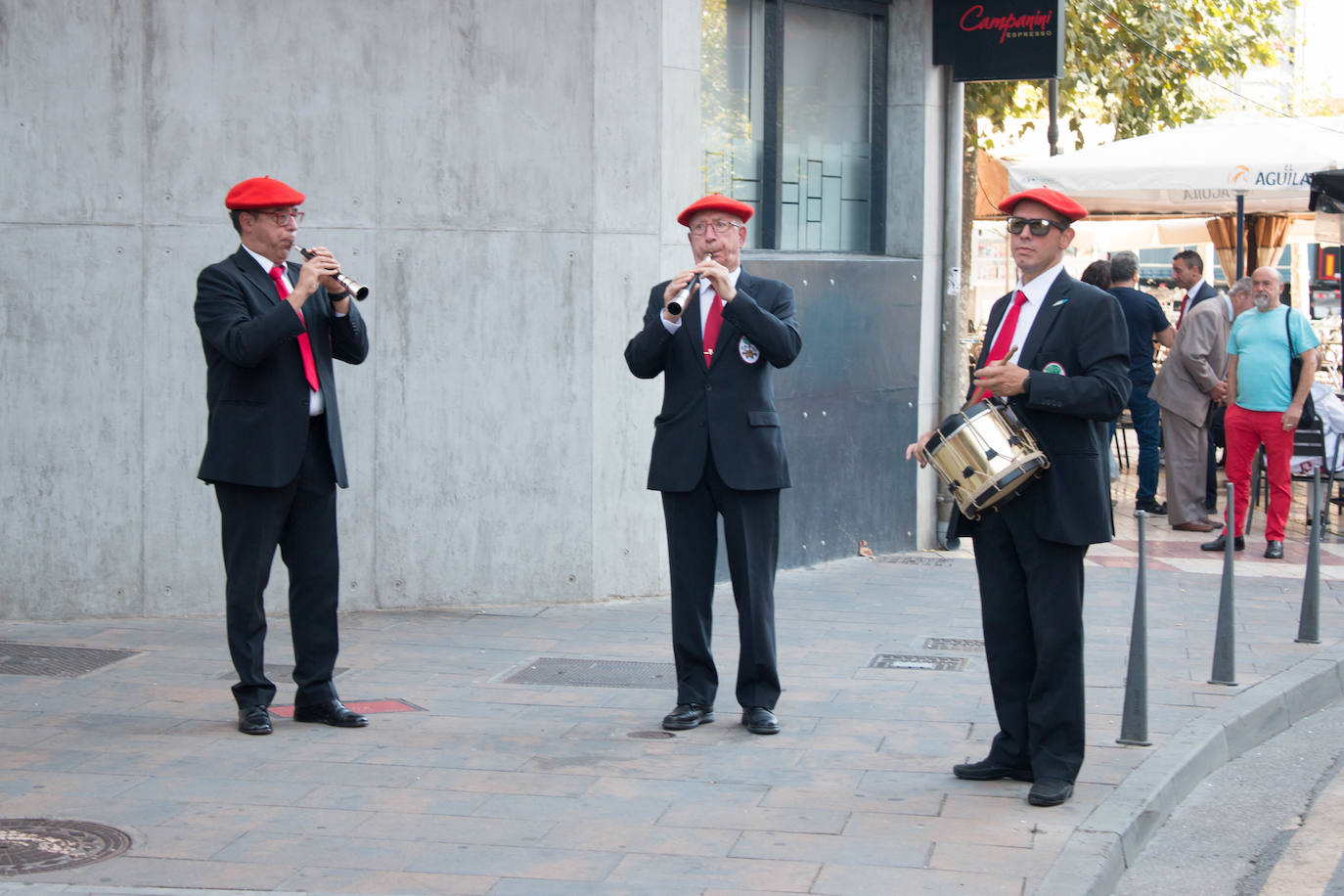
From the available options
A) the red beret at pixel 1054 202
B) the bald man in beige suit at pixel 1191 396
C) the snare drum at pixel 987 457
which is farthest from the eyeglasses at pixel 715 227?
the bald man in beige suit at pixel 1191 396

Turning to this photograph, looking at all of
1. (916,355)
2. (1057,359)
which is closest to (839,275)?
(916,355)

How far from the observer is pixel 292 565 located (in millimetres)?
6477

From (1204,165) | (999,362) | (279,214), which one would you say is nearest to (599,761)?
(999,362)

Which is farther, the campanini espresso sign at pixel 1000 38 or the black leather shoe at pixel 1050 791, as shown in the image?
the campanini espresso sign at pixel 1000 38

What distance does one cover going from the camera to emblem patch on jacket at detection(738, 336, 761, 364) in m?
6.38

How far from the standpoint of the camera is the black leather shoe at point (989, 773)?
5.67 m

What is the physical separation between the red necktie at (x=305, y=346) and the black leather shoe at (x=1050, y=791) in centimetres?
309

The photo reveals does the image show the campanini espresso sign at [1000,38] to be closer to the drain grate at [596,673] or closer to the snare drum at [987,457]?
the drain grate at [596,673]

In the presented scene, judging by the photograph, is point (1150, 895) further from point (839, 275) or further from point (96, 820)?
point (839, 275)

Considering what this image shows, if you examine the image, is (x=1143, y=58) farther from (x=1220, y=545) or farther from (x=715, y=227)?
(x=715, y=227)

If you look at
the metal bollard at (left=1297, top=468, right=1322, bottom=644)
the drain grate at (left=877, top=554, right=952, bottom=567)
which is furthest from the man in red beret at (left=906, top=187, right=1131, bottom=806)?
the drain grate at (left=877, top=554, right=952, bottom=567)

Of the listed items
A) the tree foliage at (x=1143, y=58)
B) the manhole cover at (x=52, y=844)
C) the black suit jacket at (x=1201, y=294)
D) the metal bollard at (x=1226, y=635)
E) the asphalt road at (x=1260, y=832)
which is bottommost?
the asphalt road at (x=1260, y=832)

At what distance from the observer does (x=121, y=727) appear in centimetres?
634

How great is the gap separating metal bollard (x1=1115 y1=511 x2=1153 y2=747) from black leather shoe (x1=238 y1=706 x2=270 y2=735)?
3275mm
